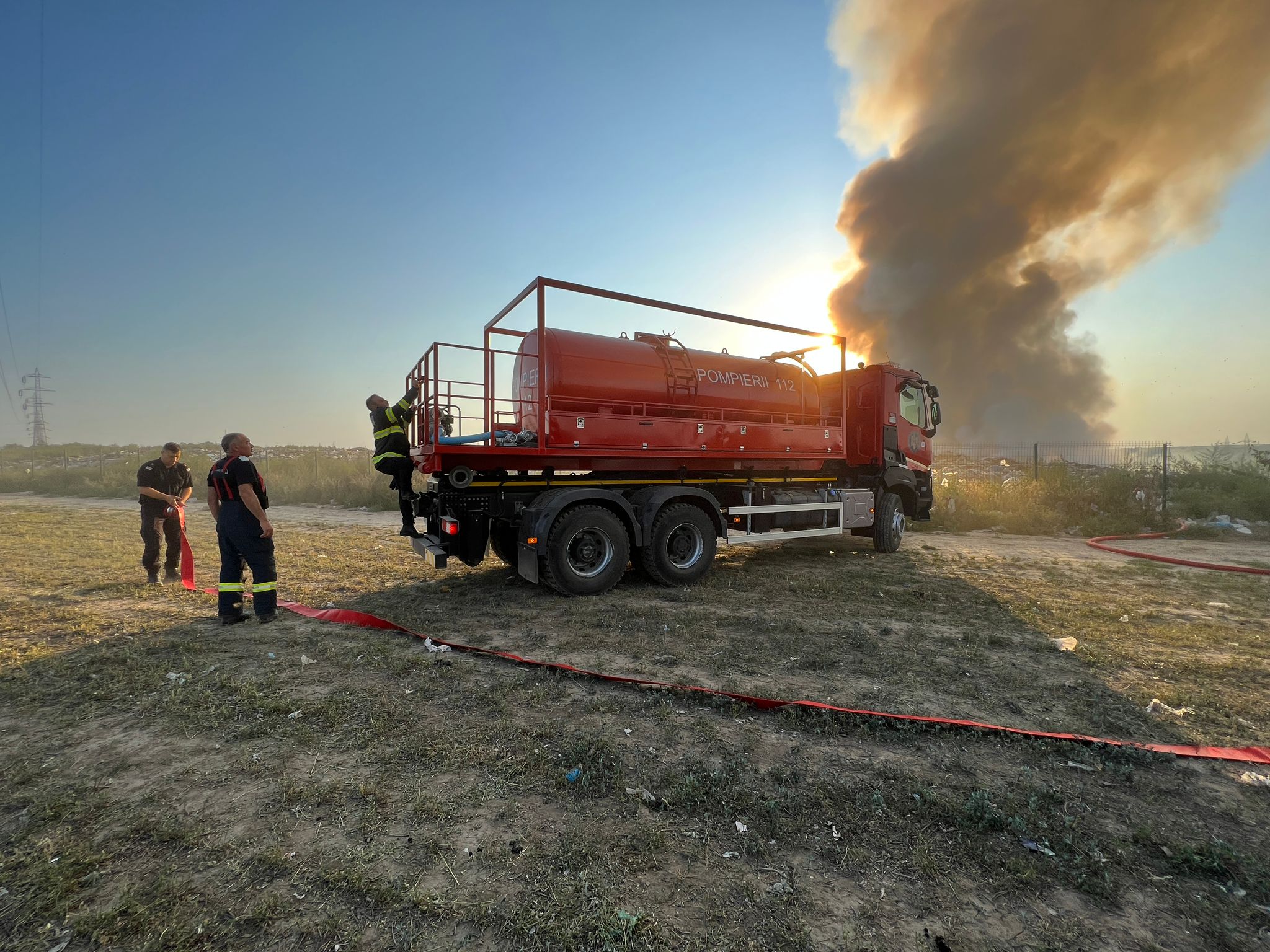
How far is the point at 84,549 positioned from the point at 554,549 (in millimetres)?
9443

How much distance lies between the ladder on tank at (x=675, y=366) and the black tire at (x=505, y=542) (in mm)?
2779

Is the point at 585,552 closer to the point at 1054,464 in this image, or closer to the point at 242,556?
the point at 242,556

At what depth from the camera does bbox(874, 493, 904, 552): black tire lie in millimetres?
9773

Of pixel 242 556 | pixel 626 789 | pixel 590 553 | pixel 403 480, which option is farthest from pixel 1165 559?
pixel 242 556

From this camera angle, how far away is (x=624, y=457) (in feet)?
23.1

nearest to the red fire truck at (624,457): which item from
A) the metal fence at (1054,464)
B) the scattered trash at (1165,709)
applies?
the scattered trash at (1165,709)

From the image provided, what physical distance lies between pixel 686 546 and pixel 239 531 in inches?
197

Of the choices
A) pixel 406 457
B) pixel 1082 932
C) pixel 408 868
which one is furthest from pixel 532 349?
pixel 1082 932

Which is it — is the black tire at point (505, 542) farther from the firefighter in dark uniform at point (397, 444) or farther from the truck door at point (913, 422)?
the truck door at point (913, 422)

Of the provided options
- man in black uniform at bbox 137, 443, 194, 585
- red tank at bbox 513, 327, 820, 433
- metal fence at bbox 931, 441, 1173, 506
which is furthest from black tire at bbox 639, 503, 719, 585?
metal fence at bbox 931, 441, 1173, 506

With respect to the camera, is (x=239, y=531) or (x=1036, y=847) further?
(x=239, y=531)

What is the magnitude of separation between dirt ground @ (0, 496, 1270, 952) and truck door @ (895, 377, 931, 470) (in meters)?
5.00

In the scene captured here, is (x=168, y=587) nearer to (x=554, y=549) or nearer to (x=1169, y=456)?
(x=554, y=549)

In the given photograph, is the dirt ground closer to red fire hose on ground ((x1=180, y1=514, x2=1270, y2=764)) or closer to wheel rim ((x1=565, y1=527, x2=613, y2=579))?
red fire hose on ground ((x1=180, y1=514, x2=1270, y2=764))
